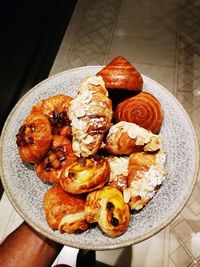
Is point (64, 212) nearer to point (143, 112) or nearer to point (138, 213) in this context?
point (138, 213)

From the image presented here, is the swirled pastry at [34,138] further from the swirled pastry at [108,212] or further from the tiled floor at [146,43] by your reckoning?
the tiled floor at [146,43]

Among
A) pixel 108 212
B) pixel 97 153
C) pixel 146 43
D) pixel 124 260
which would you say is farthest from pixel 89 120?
pixel 146 43

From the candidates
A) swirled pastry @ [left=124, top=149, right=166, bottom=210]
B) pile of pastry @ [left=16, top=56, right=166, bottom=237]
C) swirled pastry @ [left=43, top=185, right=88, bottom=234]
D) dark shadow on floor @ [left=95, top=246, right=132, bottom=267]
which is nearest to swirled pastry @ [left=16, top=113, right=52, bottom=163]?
pile of pastry @ [left=16, top=56, right=166, bottom=237]

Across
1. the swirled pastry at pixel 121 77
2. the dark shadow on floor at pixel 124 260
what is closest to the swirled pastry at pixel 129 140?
the swirled pastry at pixel 121 77

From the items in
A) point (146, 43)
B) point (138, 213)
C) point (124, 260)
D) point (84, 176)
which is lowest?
point (124, 260)

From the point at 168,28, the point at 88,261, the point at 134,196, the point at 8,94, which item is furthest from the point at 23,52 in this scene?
the point at 134,196

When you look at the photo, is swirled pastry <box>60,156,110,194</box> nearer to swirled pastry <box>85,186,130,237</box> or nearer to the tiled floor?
swirled pastry <box>85,186,130,237</box>
